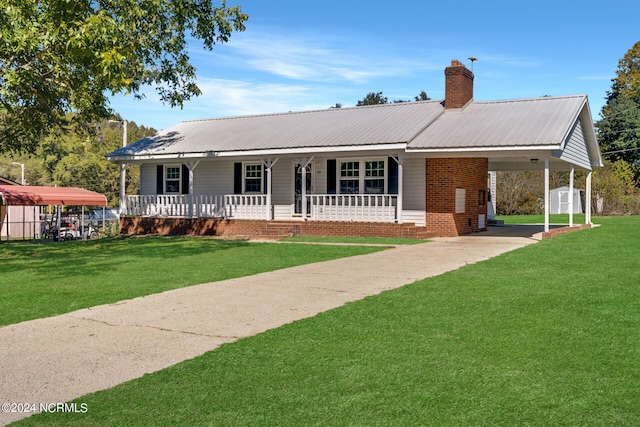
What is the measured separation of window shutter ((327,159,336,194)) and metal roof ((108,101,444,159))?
110cm

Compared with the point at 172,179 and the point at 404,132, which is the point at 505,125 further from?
the point at 172,179

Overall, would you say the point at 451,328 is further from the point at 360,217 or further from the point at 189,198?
the point at 189,198

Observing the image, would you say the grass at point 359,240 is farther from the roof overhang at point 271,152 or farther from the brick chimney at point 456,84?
the brick chimney at point 456,84

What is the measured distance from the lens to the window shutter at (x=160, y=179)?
2708 cm

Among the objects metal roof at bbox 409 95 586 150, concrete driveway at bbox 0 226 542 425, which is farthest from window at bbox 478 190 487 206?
concrete driveway at bbox 0 226 542 425

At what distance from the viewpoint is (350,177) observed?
22.8 m

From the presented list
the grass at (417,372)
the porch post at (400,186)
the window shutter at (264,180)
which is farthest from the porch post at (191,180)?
the grass at (417,372)

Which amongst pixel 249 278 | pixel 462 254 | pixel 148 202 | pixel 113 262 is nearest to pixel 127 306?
pixel 249 278

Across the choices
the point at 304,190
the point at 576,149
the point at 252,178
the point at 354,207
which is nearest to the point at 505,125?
the point at 576,149

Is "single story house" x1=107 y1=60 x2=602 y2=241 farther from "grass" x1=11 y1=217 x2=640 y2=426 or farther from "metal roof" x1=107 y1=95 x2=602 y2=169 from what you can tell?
"grass" x1=11 y1=217 x2=640 y2=426

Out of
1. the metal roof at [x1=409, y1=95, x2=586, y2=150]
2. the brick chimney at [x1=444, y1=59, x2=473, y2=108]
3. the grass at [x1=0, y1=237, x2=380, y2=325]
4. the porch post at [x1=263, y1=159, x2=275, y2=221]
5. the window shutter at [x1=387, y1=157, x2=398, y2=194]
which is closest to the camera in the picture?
the grass at [x1=0, y1=237, x2=380, y2=325]

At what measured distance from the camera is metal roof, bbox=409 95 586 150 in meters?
18.5

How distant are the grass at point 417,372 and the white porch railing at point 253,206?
13.2m

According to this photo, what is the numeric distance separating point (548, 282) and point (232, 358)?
5884mm
